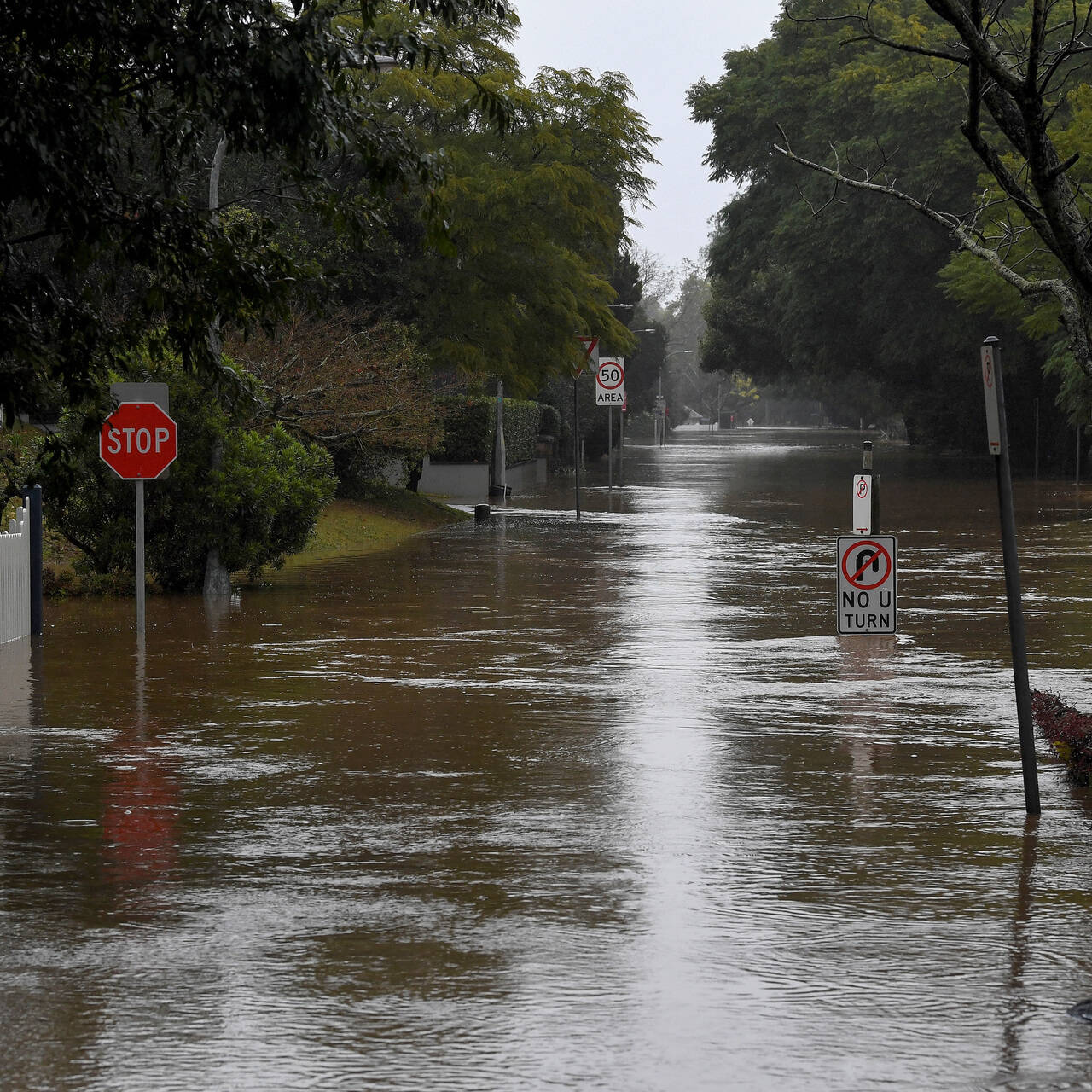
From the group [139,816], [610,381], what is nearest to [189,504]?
[139,816]

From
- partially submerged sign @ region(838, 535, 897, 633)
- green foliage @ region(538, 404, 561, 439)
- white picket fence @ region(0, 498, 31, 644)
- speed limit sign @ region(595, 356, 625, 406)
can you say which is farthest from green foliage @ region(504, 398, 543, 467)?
partially submerged sign @ region(838, 535, 897, 633)

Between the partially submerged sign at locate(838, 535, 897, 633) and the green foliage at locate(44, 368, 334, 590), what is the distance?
828 centimetres

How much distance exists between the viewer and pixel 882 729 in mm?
11609

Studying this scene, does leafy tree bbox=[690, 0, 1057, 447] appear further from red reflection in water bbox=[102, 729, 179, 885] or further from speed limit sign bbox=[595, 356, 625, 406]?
red reflection in water bbox=[102, 729, 179, 885]

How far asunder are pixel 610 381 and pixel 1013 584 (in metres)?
32.1

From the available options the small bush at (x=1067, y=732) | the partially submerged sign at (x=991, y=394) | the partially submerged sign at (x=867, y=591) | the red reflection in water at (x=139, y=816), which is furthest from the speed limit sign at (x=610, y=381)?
the partially submerged sign at (x=991, y=394)

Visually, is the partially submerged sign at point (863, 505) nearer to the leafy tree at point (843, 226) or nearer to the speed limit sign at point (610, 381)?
the speed limit sign at point (610, 381)

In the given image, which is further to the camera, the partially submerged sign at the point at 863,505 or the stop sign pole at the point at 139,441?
the stop sign pole at the point at 139,441

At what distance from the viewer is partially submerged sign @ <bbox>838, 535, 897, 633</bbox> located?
14117 millimetres

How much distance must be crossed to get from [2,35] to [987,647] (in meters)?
9.55

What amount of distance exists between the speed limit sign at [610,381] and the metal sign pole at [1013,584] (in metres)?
31.3

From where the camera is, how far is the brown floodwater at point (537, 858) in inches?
220

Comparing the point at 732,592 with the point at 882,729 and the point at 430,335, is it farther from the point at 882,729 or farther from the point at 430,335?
the point at 430,335

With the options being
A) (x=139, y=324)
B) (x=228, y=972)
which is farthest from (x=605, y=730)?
(x=228, y=972)
